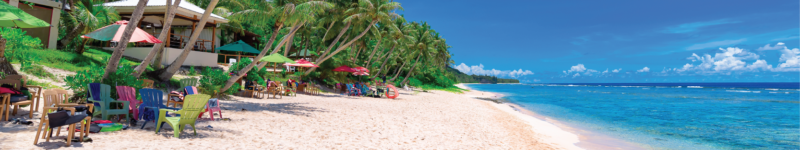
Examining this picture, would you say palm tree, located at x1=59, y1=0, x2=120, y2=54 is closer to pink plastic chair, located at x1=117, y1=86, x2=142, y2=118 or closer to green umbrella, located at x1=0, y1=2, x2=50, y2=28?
pink plastic chair, located at x1=117, y1=86, x2=142, y2=118

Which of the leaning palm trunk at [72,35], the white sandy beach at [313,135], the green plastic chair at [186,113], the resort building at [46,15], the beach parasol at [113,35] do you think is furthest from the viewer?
the leaning palm trunk at [72,35]

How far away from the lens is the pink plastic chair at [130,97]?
549 centimetres

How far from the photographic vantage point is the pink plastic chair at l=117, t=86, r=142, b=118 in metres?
5.49

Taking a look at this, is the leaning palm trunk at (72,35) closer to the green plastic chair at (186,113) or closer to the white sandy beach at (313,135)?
the white sandy beach at (313,135)

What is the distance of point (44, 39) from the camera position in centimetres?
1313

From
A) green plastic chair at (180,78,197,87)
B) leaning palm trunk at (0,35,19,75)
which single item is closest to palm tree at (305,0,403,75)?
green plastic chair at (180,78,197,87)

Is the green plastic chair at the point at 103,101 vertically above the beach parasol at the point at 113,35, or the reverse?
the beach parasol at the point at 113,35

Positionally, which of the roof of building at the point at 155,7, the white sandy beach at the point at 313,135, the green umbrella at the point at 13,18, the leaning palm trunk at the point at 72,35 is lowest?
the white sandy beach at the point at 313,135

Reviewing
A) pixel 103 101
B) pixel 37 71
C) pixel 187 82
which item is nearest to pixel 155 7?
pixel 37 71

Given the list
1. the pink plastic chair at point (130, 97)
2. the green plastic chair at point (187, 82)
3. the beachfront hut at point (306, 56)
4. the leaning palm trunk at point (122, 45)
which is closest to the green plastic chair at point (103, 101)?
the pink plastic chair at point (130, 97)

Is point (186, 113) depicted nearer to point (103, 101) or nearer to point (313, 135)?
point (103, 101)

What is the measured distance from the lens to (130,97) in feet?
19.5

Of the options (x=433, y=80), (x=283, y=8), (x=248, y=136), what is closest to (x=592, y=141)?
(x=248, y=136)

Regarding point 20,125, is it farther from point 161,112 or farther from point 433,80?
point 433,80
